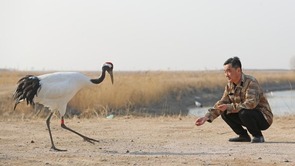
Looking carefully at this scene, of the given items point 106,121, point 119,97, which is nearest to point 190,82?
point 119,97

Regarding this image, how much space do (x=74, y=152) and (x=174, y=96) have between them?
2163cm

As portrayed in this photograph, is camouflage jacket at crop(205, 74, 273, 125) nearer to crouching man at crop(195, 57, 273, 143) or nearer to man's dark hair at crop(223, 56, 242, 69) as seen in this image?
crouching man at crop(195, 57, 273, 143)

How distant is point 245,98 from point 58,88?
302 centimetres

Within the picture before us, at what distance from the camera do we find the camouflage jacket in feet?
28.3

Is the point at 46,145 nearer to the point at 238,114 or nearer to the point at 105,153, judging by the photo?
the point at 105,153

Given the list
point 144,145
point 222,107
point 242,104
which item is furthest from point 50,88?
point 242,104

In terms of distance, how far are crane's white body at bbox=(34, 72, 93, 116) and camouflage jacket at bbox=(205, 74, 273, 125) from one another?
2.27 meters

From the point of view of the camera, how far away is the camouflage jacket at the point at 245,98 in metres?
8.62

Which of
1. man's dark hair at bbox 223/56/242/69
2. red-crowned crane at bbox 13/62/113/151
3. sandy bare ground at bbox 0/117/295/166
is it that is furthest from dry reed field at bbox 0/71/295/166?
man's dark hair at bbox 223/56/242/69

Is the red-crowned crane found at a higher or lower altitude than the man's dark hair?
lower

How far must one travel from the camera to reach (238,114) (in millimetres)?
8844

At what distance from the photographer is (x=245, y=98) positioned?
875cm

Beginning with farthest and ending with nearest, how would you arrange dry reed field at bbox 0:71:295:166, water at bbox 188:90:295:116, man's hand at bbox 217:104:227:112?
water at bbox 188:90:295:116 → man's hand at bbox 217:104:227:112 → dry reed field at bbox 0:71:295:166

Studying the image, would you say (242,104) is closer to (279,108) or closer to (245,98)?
(245,98)
